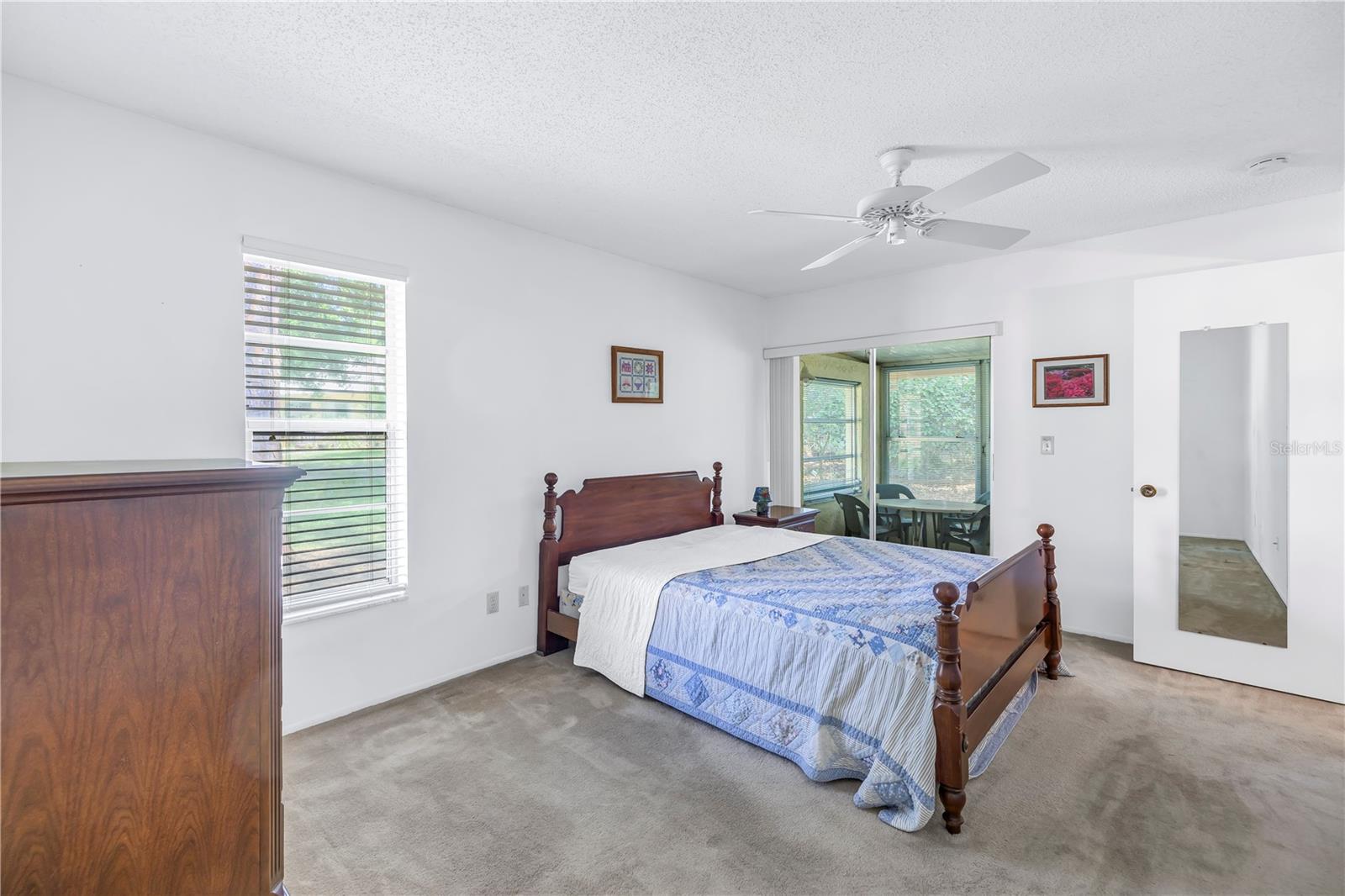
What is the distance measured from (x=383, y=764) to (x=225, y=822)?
1.77 meters

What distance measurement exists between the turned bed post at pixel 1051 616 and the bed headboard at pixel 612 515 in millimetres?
2194

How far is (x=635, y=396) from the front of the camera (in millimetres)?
4344

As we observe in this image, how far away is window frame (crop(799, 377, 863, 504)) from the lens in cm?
518

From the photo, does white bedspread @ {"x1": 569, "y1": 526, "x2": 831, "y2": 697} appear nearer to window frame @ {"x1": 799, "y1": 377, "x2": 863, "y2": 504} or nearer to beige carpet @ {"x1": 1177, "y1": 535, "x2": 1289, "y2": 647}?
window frame @ {"x1": 799, "y1": 377, "x2": 863, "y2": 504}

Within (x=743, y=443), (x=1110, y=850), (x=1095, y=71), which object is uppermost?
(x=1095, y=71)

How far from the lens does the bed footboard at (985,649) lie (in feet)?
6.72

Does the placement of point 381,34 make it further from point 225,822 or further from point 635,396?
point 635,396

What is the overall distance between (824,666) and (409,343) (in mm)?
2482

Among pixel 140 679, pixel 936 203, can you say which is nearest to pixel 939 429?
pixel 936 203

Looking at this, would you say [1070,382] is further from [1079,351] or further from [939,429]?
[939,429]

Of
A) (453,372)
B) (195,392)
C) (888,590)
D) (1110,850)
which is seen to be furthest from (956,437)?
(195,392)

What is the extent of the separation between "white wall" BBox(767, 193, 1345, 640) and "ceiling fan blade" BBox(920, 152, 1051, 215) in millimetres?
1292

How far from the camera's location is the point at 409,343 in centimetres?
315

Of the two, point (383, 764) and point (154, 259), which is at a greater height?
point (154, 259)
